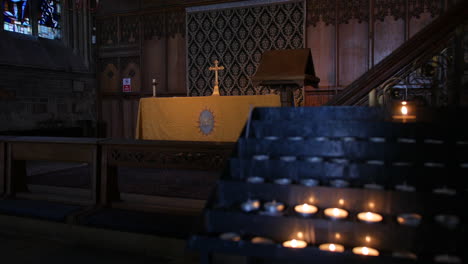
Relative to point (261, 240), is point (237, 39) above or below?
above

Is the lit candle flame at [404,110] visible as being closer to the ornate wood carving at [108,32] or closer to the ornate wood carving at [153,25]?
the ornate wood carving at [153,25]

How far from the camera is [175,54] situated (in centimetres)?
743

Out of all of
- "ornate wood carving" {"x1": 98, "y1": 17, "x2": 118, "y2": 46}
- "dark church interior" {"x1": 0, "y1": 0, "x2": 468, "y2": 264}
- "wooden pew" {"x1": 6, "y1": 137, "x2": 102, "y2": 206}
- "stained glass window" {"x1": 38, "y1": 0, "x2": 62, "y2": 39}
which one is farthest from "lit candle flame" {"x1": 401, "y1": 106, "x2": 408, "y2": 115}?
"stained glass window" {"x1": 38, "y1": 0, "x2": 62, "y2": 39}

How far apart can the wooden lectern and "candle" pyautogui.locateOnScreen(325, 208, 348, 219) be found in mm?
2135

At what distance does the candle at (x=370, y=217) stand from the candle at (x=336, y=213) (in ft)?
0.22

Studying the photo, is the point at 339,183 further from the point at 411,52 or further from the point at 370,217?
the point at 411,52

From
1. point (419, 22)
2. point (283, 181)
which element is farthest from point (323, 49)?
point (283, 181)

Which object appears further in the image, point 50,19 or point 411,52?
point 50,19

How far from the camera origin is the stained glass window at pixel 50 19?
7426 millimetres

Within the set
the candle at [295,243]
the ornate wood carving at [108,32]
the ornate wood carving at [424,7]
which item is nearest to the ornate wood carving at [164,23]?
the ornate wood carving at [108,32]

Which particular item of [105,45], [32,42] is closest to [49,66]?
[32,42]

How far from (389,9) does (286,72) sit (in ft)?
11.0

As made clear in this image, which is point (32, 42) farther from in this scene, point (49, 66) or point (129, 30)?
point (129, 30)

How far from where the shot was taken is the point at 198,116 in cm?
466
